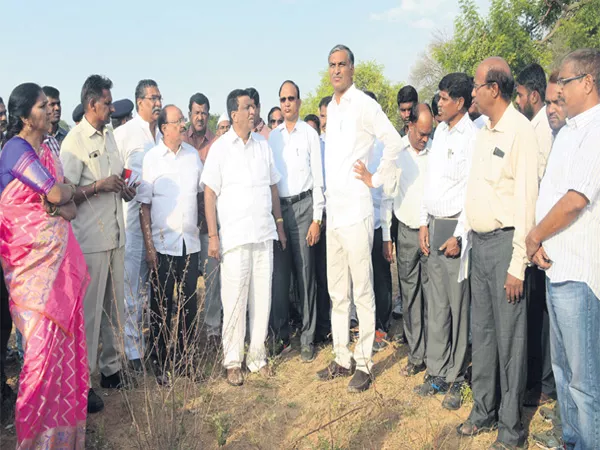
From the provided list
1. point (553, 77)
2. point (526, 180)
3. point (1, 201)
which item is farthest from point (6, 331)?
point (553, 77)

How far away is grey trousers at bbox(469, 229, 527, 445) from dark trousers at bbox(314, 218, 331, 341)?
2.08m

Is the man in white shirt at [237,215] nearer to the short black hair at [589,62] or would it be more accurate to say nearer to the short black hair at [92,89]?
the short black hair at [92,89]

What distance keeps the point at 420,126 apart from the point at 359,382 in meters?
2.31

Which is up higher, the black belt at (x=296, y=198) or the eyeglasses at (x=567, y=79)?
the eyeglasses at (x=567, y=79)

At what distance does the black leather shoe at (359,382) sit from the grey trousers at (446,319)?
54cm

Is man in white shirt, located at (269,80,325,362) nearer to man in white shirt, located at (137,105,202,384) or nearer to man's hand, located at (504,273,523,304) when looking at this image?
man in white shirt, located at (137,105,202,384)

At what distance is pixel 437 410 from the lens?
12.8 feet

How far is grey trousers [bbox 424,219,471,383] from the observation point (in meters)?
4.07

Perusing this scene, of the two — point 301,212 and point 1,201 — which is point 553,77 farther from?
point 1,201

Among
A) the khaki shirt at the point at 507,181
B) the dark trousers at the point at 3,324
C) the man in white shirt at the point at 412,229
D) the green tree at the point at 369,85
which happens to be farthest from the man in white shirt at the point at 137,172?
the green tree at the point at 369,85

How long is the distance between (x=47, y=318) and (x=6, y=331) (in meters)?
1.09

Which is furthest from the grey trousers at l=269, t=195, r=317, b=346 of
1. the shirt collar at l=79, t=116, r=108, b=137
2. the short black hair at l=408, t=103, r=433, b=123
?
the shirt collar at l=79, t=116, r=108, b=137

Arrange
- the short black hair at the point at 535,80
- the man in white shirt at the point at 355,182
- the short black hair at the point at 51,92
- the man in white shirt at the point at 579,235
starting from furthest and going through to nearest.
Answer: the short black hair at the point at 51,92
the short black hair at the point at 535,80
the man in white shirt at the point at 355,182
the man in white shirt at the point at 579,235

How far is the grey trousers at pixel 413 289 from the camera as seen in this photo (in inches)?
182
